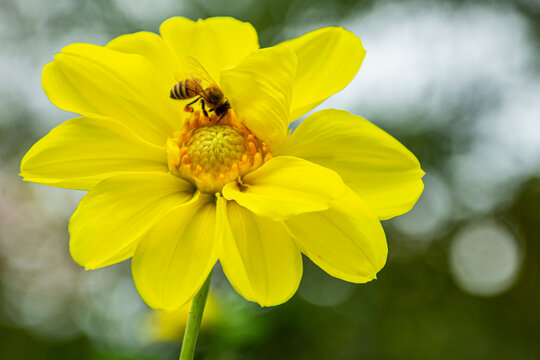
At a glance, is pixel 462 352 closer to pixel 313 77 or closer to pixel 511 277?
pixel 511 277

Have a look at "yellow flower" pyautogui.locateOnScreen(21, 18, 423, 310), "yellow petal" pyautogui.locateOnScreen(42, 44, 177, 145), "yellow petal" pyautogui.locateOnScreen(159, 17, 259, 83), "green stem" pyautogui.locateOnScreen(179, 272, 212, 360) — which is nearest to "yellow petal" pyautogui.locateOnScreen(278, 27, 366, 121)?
"yellow flower" pyautogui.locateOnScreen(21, 18, 423, 310)

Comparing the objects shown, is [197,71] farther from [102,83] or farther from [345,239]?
[345,239]

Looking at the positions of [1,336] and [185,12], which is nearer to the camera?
[1,336]

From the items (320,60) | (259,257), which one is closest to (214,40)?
(320,60)

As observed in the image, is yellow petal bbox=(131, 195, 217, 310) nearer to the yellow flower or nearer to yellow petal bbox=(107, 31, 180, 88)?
the yellow flower

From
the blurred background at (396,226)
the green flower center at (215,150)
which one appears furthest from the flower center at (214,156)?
the blurred background at (396,226)

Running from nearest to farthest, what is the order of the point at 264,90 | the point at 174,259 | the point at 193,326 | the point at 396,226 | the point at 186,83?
the point at 193,326, the point at 174,259, the point at 264,90, the point at 186,83, the point at 396,226

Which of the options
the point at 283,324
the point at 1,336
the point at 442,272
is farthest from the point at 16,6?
the point at 442,272
